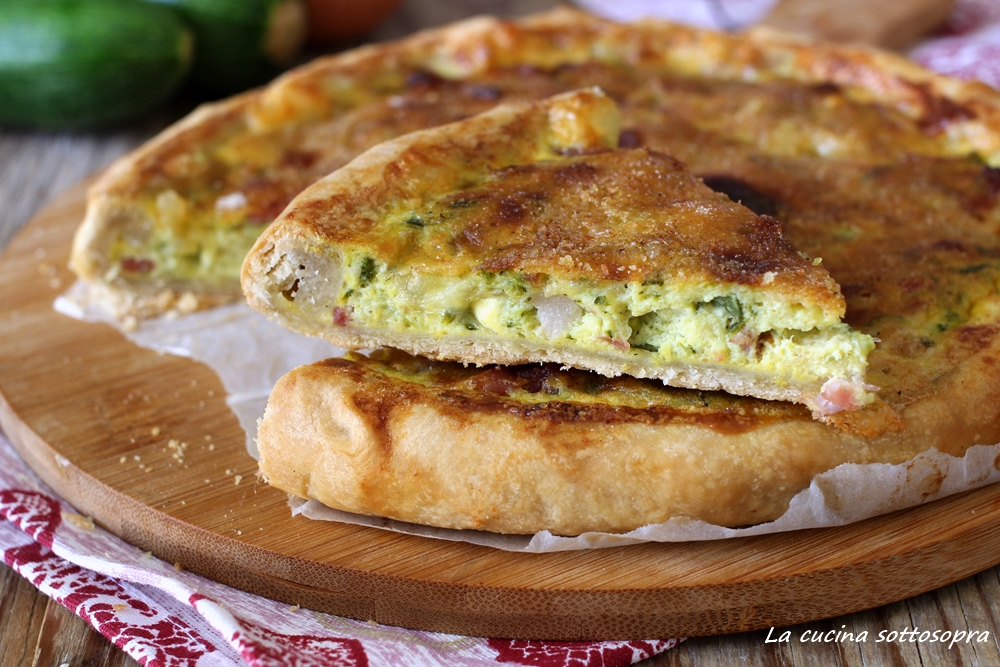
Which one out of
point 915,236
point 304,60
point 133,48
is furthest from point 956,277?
point 304,60

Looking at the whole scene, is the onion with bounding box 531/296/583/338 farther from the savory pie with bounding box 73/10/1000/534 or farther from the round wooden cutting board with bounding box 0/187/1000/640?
the round wooden cutting board with bounding box 0/187/1000/640

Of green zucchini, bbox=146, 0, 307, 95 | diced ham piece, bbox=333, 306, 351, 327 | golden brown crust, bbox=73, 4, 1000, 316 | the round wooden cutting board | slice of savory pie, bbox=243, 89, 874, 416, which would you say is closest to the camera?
the round wooden cutting board

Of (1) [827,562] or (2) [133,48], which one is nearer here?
(1) [827,562]

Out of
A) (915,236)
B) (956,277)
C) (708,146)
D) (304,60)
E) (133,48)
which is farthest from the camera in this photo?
(304,60)

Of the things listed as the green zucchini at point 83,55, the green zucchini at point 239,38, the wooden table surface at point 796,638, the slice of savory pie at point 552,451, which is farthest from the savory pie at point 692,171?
the green zucchini at point 239,38

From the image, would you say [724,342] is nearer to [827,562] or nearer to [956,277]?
[827,562]

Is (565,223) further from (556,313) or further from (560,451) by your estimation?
(560,451)

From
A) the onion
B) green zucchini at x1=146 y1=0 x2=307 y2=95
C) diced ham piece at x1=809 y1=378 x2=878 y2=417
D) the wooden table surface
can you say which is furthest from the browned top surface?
green zucchini at x1=146 y1=0 x2=307 y2=95

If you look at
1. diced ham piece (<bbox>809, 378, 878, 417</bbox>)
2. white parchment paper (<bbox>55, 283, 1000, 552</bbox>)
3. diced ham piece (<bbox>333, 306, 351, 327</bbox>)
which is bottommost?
white parchment paper (<bbox>55, 283, 1000, 552</bbox>)
